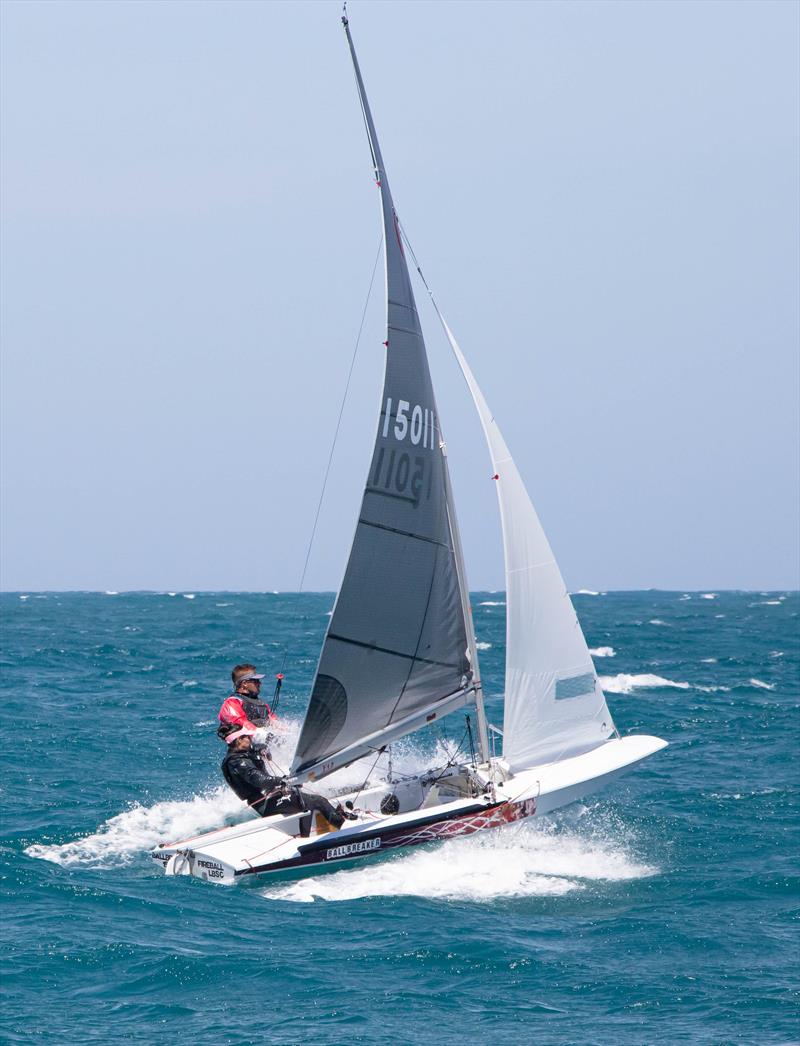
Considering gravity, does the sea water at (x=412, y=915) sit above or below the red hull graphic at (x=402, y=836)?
below

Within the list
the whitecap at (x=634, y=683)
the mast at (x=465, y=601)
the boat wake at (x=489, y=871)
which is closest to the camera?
the boat wake at (x=489, y=871)

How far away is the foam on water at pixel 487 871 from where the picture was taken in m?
15.0

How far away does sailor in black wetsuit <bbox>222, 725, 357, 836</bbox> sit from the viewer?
16.1 metres

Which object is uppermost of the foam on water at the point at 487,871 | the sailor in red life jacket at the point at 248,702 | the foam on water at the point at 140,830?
the sailor in red life jacket at the point at 248,702

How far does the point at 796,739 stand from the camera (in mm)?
25031

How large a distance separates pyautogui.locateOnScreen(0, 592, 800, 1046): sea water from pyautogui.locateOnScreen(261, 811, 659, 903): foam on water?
4 cm

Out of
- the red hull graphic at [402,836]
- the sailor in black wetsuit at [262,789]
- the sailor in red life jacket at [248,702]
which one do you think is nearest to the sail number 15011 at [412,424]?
the sailor in red life jacket at [248,702]

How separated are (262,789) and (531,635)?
401 centimetres

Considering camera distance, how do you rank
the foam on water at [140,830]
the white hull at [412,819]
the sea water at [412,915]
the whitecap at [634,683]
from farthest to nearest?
the whitecap at [634,683], the foam on water at [140,830], the white hull at [412,819], the sea water at [412,915]

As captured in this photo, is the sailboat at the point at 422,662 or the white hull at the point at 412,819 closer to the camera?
the white hull at the point at 412,819

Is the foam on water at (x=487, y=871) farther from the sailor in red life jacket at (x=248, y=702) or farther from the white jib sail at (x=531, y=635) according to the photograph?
the sailor in red life jacket at (x=248, y=702)

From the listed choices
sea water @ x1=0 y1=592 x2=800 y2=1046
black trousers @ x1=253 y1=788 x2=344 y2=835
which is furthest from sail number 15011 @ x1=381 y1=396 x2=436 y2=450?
sea water @ x1=0 y1=592 x2=800 y2=1046

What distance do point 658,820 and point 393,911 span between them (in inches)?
221

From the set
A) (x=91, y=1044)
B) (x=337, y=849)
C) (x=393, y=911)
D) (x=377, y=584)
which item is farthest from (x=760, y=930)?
(x=91, y=1044)
